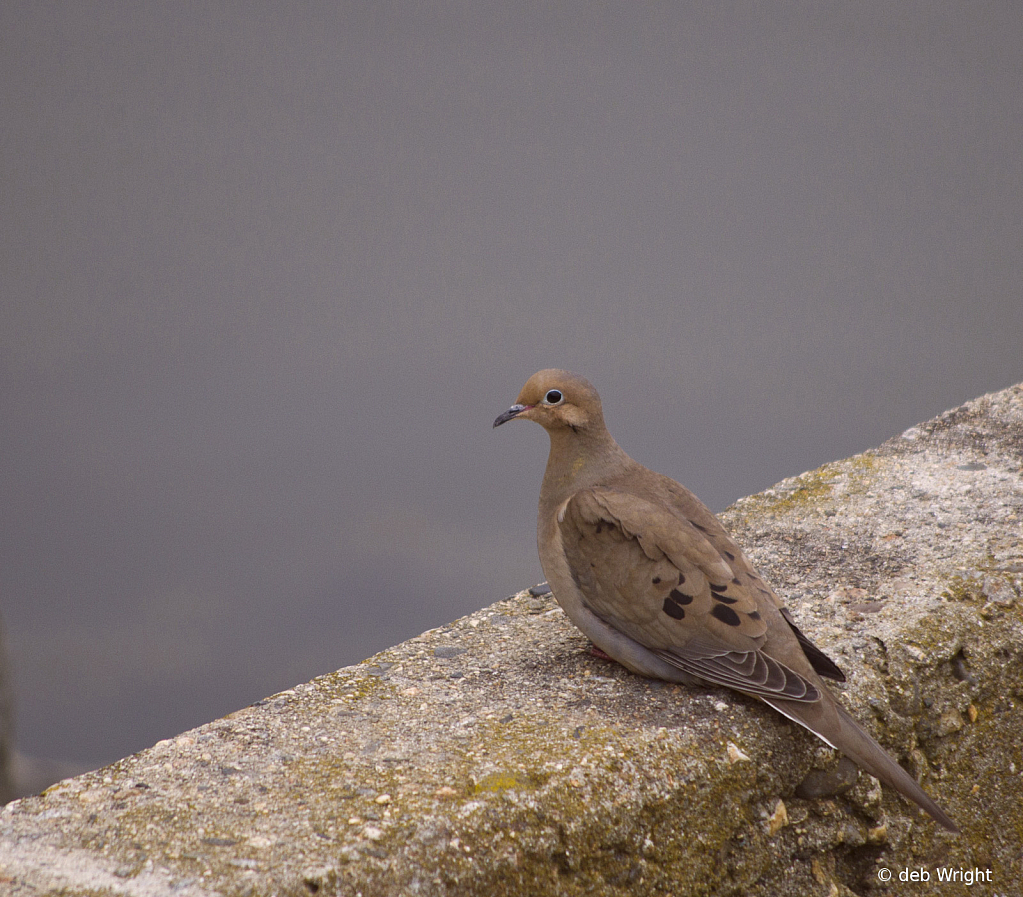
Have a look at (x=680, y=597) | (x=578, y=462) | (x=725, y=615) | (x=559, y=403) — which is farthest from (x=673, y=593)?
(x=559, y=403)

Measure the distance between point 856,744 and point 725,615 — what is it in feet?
1.64

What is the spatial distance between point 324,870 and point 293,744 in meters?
0.60

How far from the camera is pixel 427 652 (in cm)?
344

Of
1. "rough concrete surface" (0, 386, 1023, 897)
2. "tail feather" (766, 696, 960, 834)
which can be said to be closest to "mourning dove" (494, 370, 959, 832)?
"tail feather" (766, 696, 960, 834)

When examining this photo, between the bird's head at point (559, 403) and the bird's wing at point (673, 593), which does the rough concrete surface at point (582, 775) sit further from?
the bird's head at point (559, 403)

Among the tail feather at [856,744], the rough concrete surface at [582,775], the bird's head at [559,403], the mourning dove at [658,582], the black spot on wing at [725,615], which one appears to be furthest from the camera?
the bird's head at [559,403]

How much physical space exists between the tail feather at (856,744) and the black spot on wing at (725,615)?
250 millimetres

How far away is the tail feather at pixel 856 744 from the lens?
8.24 ft

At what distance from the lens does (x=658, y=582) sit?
9.80ft

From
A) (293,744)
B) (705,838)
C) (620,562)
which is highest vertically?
(620,562)

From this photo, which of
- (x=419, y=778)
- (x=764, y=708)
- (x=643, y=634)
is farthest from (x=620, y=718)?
(x=419, y=778)

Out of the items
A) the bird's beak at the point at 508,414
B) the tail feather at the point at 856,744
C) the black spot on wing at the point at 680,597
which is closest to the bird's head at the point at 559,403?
the bird's beak at the point at 508,414

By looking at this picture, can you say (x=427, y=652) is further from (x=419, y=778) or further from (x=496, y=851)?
(x=496, y=851)

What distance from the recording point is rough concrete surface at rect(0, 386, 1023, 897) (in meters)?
2.31
